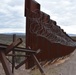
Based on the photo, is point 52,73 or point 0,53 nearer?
point 0,53

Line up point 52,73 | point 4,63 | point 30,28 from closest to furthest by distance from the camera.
→ point 4,63 → point 52,73 → point 30,28

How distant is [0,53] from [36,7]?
7.01 m

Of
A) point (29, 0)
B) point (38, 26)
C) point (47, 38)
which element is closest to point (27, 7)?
point (29, 0)

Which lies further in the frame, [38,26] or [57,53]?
[57,53]

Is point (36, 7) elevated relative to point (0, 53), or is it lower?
elevated

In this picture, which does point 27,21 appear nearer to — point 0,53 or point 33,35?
point 33,35

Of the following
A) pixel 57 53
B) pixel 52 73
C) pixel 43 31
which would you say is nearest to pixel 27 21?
pixel 43 31

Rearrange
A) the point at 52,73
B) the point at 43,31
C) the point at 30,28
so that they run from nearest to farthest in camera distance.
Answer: the point at 52,73 → the point at 30,28 → the point at 43,31

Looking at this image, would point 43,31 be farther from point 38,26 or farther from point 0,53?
point 0,53

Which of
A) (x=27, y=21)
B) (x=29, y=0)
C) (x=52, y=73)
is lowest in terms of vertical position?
(x=52, y=73)

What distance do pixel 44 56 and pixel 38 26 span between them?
5.88ft

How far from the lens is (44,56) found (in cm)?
1308

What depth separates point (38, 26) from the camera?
11938 millimetres

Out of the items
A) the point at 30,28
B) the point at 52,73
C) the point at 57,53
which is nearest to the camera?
the point at 52,73
